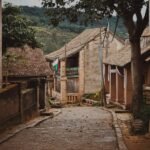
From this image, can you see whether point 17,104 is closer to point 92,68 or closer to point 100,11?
point 100,11

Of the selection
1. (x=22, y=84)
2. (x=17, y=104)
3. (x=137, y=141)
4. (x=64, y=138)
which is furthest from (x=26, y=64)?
(x=137, y=141)

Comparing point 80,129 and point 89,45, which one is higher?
point 89,45

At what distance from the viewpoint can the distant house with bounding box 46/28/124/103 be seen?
4781 centimetres

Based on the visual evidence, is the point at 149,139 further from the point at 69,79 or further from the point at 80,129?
the point at 69,79

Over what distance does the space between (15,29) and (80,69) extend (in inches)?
989

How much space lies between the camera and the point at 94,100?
4509cm

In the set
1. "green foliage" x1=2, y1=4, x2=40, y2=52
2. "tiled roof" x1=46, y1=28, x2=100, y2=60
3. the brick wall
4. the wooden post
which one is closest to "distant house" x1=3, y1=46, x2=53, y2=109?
"green foliage" x1=2, y1=4, x2=40, y2=52

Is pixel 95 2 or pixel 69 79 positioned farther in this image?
pixel 69 79

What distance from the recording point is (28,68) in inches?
1122

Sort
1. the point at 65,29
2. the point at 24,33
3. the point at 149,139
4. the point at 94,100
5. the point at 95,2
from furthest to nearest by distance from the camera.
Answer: the point at 65,29
the point at 94,100
the point at 24,33
the point at 95,2
the point at 149,139

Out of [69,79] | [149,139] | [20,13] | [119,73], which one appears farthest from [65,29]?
[149,139]

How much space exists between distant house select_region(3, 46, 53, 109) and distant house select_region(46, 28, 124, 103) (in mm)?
16974

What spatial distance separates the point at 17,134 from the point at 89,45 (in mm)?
30989

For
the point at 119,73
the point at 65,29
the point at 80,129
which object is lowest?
the point at 80,129
